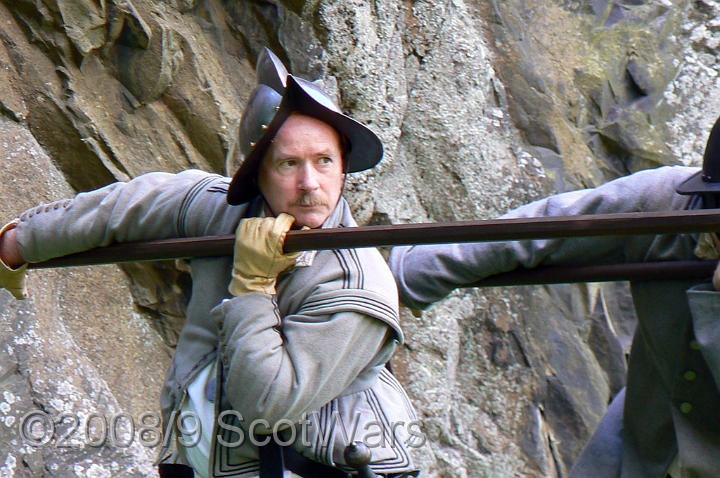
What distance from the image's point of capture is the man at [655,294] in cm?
228

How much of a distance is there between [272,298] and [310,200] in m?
0.26

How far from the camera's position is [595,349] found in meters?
4.86

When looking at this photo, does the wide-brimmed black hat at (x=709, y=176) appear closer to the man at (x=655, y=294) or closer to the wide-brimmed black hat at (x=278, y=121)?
the man at (x=655, y=294)

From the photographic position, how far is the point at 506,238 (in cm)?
187

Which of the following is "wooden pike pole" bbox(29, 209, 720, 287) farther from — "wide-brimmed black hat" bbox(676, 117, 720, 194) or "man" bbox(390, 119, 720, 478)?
"wide-brimmed black hat" bbox(676, 117, 720, 194)

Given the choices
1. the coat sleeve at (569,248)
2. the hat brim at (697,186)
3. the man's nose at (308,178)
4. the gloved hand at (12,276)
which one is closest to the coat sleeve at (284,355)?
the man's nose at (308,178)

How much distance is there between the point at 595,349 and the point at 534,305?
0.47 m

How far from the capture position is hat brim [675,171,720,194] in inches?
85.4

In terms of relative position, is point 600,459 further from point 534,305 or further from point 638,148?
point 638,148

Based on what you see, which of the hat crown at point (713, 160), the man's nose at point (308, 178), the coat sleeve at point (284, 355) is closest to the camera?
the coat sleeve at point (284, 355)

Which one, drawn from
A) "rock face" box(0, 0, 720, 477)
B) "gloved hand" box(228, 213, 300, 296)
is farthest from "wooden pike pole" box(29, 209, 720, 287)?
"rock face" box(0, 0, 720, 477)

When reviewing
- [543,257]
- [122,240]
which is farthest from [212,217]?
[543,257]

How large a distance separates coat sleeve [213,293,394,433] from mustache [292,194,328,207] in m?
0.25

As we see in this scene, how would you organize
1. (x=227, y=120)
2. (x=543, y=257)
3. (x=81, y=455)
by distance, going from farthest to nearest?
(x=227, y=120) → (x=81, y=455) → (x=543, y=257)
